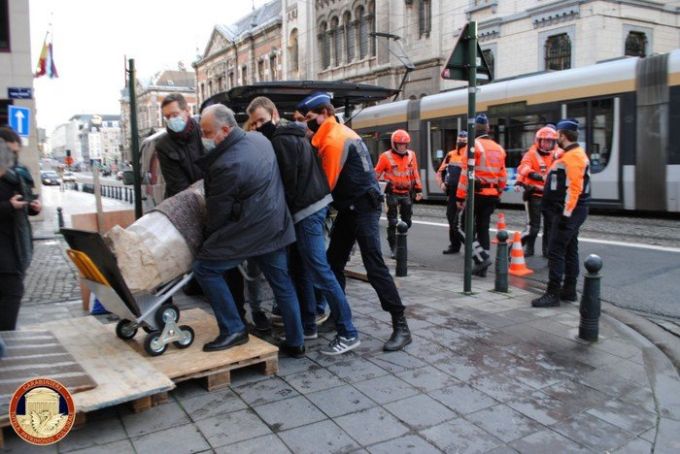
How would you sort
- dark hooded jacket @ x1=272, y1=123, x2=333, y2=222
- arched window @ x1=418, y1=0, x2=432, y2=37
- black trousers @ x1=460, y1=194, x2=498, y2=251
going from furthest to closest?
1. arched window @ x1=418, y1=0, x2=432, y2=37
2. black trousers @ x1=460, y1=194, x2=498, y2=251
3. dark hooded jacket @ x1=272, y1=123, x2=333, y2=222

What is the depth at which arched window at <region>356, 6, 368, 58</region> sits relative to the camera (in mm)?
36219

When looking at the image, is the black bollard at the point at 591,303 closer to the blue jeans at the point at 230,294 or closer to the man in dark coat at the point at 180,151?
the blue jeans at the point at 230,294

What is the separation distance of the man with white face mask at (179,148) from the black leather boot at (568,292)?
12.9 feet

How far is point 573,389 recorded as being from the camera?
3822 millimetres

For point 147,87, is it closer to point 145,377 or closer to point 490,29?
point 490,29

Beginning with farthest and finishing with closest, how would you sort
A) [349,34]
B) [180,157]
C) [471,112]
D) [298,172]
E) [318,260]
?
[349,34]
[471,112]
[180,157]
[318,260]
[298,172]

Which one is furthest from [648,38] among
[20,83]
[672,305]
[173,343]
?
[173,343]

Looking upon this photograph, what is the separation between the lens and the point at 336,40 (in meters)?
39.4

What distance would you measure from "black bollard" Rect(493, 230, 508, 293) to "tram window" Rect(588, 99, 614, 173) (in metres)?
8.13

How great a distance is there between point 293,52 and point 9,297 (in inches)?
1691

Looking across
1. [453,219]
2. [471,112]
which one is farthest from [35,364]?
[453,219]

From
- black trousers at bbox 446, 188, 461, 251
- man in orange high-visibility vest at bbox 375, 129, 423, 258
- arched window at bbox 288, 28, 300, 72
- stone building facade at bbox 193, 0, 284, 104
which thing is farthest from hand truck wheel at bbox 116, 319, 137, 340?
arched window at bbox 288, 28, 300, 72

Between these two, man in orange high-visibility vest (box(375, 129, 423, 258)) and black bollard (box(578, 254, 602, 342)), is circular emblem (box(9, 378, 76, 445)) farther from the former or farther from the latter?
man in orange high-visibility vest (box(375, 129, 423, 258))

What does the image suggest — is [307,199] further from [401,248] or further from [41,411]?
[401,248]
